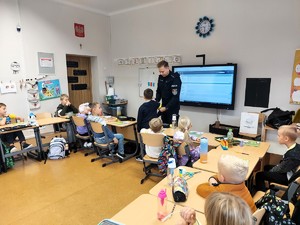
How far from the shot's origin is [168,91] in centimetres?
379

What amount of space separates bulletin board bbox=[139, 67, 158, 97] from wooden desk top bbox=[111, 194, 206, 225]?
15.0ft

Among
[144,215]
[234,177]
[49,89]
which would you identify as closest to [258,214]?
[234,177]

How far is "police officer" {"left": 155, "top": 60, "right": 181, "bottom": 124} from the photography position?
3.67m

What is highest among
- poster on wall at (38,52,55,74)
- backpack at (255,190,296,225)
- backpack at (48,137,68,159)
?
poster on wall at (38,52,55,74)

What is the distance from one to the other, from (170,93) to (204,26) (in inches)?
78.9

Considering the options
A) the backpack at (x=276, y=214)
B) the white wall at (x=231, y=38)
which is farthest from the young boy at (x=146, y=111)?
the backpack at (x=276, y=214)

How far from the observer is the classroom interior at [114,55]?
276 centimetres

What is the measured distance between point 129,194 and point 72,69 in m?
4.44

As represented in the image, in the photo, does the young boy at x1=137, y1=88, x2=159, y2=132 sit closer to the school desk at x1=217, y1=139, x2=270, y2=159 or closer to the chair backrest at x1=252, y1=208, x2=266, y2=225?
the school desk at x1=217, y1=139, x2=270, y2=159

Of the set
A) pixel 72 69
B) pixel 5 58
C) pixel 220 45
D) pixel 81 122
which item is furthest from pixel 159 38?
pixel 5 58

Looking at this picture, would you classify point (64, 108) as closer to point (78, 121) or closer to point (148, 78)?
point (78, 121)

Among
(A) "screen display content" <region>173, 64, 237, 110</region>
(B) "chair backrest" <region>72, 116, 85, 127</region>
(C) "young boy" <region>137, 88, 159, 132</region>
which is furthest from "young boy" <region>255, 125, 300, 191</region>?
(B) "chair backrest" <region>72, 116, 85, 127</region>

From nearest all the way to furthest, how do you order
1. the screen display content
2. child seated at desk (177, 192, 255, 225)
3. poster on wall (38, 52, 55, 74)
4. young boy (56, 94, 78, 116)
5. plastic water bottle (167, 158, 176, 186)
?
child seated at desk (177, 192, 255, 225) < plastic water bottle (167, 158, 176, 186) < the screen display content < young boy (56, 94, 78, 116) < poster on wall (38, 52, 55, 74)

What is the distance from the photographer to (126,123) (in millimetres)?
3949
